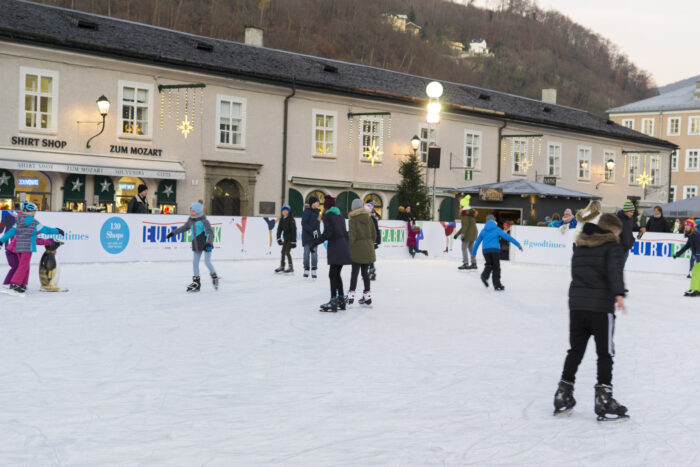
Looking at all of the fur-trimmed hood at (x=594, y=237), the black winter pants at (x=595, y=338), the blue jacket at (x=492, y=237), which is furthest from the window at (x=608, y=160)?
the black winter pants at (x=595, y=338)

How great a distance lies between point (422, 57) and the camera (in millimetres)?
80312

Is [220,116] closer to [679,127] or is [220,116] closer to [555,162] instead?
[555,162]

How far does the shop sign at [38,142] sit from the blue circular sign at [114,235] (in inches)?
341

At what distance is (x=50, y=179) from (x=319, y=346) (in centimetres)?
2111

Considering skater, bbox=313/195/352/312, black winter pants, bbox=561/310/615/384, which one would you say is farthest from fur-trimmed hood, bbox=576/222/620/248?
skater, bbox=313/195/352/312

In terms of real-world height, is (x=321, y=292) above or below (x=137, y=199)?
below

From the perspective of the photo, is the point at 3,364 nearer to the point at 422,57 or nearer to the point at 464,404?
the point at 464,404

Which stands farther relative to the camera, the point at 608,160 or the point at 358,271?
the point at 608,160

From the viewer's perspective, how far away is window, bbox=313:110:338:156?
34.7 metres

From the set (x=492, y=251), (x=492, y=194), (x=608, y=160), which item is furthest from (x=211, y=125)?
(x=608, y=160)

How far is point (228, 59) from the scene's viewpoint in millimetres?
32594

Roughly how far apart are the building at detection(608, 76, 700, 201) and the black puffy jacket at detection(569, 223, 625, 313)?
66.7 metres

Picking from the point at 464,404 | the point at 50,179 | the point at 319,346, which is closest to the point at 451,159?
the point at 50,179

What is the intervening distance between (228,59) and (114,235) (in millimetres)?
14499
